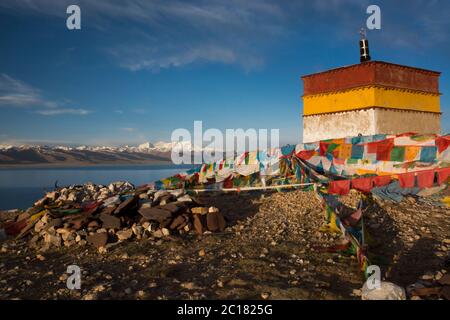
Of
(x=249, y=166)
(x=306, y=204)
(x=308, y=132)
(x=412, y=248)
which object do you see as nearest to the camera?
(x=412, y=248)

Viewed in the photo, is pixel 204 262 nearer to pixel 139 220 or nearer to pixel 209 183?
pixel 139 220

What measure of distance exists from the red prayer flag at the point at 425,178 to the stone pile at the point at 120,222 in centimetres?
718

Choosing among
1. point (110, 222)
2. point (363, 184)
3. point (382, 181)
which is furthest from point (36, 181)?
point (382, 181)

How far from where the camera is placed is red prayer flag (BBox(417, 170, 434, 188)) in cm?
1152

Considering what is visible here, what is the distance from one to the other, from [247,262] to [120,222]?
12.1ft

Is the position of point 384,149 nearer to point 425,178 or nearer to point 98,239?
point 425,178

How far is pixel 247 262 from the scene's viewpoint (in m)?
6.35

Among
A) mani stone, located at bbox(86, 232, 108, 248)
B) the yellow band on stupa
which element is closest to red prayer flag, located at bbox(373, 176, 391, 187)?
mani stone, located at bbox(86, 232, 108, 248)

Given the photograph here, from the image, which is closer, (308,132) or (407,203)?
(407,203)

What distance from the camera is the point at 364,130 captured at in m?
21.5

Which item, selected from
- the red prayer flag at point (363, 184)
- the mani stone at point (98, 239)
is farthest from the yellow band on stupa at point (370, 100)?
the mani stone at point (98, 239)

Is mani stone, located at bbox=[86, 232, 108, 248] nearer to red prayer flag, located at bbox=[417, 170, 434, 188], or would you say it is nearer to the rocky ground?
the rocky ground
